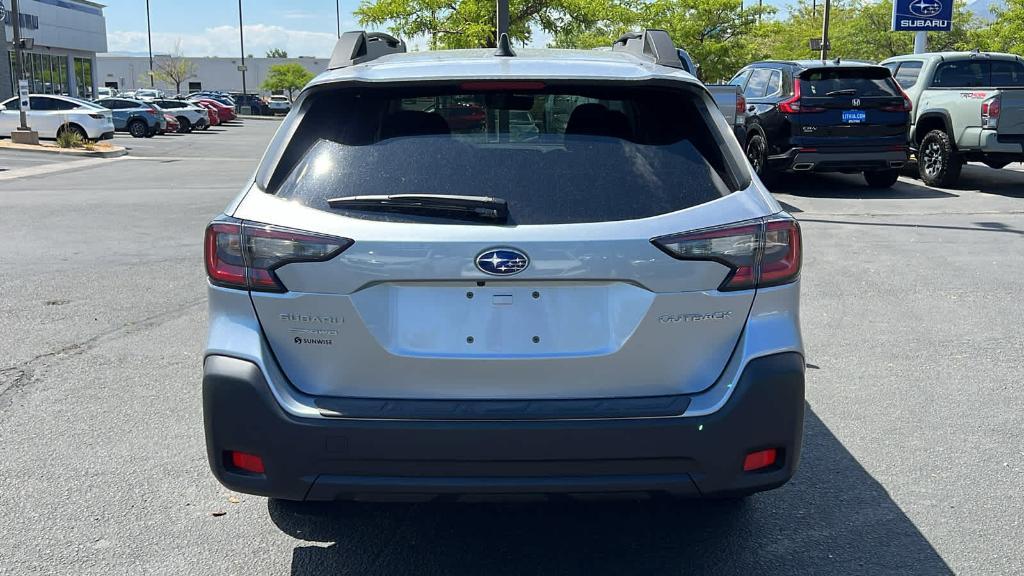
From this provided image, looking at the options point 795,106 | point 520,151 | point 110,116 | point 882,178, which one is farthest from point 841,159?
point 110,116

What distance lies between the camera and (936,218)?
1235cm

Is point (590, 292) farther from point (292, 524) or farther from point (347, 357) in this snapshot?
point (292, 524)

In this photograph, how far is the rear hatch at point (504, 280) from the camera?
2.87 meters

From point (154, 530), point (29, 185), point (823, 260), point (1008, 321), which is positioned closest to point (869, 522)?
point (154, 530)

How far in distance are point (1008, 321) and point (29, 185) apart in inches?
655

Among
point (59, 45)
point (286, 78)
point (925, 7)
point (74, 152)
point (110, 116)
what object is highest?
point (59, 45)

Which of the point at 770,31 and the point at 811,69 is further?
the point at 770,31

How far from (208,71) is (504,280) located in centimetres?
12724

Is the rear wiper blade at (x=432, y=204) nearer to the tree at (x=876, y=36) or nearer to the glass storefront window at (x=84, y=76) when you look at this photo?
the tree at (x=876, y=36)

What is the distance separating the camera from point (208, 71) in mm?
121562

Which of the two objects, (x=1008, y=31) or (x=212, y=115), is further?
(x=212, y=115)

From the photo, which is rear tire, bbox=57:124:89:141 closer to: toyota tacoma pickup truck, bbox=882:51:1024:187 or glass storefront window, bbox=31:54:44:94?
toyota tacoma pickup truck, bbox=882:51:1024:187

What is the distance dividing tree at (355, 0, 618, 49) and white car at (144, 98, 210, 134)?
13503 mm

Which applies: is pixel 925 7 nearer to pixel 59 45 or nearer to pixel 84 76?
pixel 59 45
